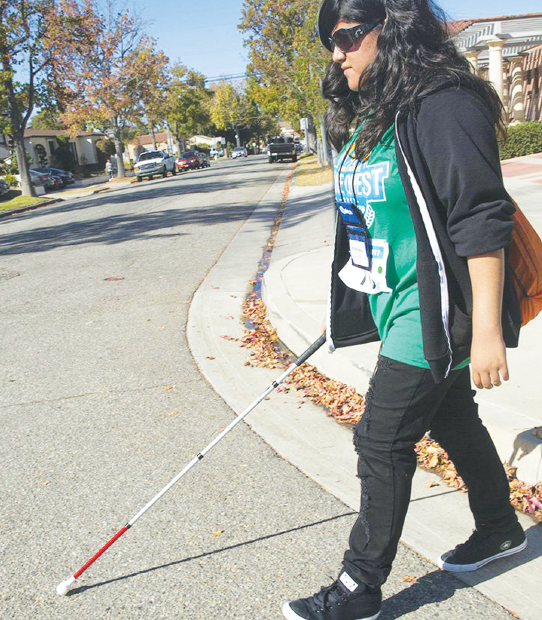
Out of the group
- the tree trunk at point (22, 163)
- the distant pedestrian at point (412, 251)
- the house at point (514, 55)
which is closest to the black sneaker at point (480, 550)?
the distant pedestrian at point (412, 251)

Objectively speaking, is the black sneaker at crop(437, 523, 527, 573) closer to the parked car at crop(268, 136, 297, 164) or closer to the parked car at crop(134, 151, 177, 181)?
the parked car at crop(134, 151, 177, 181)

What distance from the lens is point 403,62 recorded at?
2086mm

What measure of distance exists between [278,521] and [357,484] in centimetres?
50

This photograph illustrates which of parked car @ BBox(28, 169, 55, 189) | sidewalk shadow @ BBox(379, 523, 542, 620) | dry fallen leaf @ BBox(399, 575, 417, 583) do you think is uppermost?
parked car @ BBox(28, 169, 55, 189)

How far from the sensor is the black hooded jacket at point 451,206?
6.32ft

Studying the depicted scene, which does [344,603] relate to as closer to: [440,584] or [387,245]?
[440,584]

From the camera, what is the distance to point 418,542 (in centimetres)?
289

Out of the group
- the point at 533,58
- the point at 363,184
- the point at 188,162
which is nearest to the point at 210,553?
the point at 363,184

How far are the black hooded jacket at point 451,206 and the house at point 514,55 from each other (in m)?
17.5

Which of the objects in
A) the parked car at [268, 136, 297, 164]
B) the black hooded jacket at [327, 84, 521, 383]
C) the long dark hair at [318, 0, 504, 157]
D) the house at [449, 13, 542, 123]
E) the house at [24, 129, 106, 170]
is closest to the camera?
the black hooded jacket at [327, 84, 521, 383]

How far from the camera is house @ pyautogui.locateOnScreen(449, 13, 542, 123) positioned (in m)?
22.2

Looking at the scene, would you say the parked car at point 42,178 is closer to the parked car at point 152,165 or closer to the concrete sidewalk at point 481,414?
the parked car at point 152,165

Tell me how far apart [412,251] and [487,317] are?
→ 1.07 ft

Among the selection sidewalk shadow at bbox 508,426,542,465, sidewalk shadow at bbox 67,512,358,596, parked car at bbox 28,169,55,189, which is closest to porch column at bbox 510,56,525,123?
parked car at bbox 28,169,55,189
